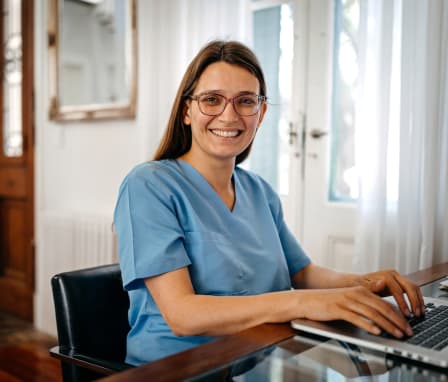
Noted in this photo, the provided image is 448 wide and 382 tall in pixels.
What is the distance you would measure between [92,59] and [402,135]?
1886 millimetres

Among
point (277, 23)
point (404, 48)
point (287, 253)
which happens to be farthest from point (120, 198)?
point (277, 23)

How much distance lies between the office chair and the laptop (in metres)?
0.46

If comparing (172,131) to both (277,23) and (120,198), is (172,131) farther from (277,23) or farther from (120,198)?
(277,23)

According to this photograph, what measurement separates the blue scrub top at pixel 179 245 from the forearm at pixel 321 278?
118 mm

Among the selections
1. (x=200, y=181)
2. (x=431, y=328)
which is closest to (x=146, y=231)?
(x=200, y=181)

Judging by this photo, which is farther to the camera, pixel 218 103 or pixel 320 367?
pixel 218 103

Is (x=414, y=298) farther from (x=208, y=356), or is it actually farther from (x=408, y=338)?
(x=208, y=356)

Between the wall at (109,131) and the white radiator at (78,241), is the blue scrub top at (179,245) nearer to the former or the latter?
the wall at (109,131)

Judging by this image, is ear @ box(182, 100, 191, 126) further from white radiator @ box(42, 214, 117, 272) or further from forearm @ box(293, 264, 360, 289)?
white radiator @ box(42, 214, 117, 272)

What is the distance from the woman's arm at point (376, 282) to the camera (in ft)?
3.22

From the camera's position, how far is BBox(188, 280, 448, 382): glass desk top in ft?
2.23

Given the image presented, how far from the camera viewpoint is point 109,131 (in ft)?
9.70

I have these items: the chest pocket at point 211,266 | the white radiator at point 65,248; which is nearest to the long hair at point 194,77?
the chest pocket at point 211,266

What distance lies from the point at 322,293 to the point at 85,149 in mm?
2454
